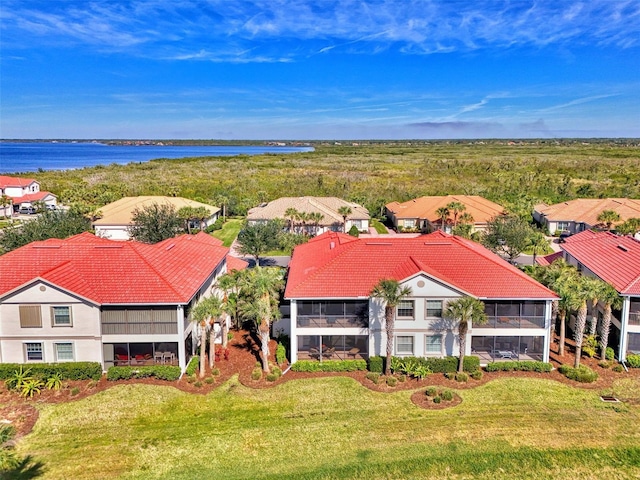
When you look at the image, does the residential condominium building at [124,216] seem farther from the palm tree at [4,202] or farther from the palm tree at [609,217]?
the palm tree at [609,217]

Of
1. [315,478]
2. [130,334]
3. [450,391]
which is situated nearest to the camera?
[315,478]

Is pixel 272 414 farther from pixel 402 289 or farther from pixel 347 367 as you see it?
pixel 402 289

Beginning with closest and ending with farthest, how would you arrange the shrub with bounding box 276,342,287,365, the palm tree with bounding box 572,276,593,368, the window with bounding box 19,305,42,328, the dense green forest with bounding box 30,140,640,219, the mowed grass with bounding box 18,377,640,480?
the mowed grass with bounding box 18,377,640,480, the window with bounding box 19,305,42,328, the palm tree with bounding box 572,276,593,368, the shrub with bounding box 276,342,287,365, the dense green forest with bounding box 30,140,640,219

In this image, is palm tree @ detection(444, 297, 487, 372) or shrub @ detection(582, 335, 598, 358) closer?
palm tree @ detection(444, 297, 487, 372)

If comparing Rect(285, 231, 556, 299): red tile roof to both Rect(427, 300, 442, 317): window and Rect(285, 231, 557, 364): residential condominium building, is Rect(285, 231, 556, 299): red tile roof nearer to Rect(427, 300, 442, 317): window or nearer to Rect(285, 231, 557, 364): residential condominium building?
Rect(285, 231, 557, 364): residential condominium building

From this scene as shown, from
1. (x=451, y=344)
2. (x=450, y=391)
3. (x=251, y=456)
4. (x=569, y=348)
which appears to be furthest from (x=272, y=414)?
(x=569, y=348)

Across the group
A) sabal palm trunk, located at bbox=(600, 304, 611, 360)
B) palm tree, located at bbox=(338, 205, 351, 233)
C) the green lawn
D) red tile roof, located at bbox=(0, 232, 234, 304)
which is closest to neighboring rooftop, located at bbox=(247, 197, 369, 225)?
palm tree, located at bbox=(338, 205, 351, 233)
